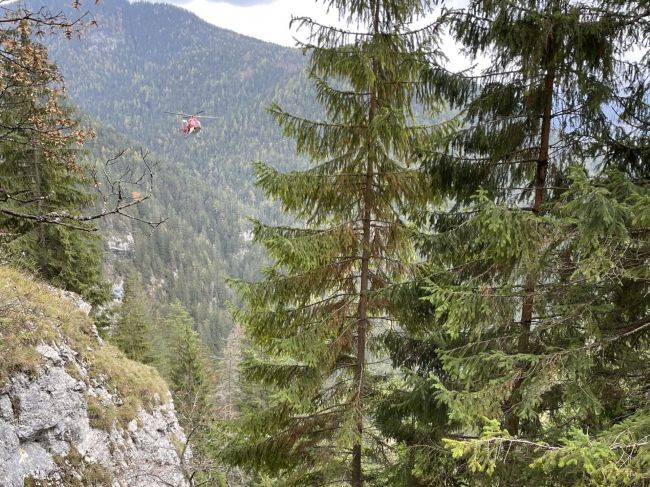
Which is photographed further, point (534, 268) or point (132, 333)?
point (132, 333)

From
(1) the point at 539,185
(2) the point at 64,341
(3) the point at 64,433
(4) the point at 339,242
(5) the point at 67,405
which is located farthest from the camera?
(2) the point at 64,341

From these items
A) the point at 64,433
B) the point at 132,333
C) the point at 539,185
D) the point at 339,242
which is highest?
the point at 539,185

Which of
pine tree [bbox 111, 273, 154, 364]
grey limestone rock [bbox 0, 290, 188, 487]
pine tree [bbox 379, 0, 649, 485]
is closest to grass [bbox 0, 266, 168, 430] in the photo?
grey limestone rock [bbox 0, 290, 188, 487]

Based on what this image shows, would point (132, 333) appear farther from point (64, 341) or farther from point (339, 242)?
point (339, 242)

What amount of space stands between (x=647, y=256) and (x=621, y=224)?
37.1 inches

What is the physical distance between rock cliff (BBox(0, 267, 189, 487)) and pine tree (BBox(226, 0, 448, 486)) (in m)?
2.39

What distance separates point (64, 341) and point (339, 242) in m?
8.05

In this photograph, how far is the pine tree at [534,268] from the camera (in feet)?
11.2

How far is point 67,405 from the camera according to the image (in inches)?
362

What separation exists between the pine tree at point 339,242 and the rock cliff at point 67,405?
7.84 feet

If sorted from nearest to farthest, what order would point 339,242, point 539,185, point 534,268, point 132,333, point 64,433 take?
point 534,268 < point 539,185 < point 339,242 < point 64,433 < point 132,333

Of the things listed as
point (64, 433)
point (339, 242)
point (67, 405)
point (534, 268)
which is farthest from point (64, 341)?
point (534, 268)

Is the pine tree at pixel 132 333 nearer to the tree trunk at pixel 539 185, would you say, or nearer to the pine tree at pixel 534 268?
the pine tree at pixel 534 268

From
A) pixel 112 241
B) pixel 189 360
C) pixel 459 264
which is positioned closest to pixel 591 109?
pixel 459 264
